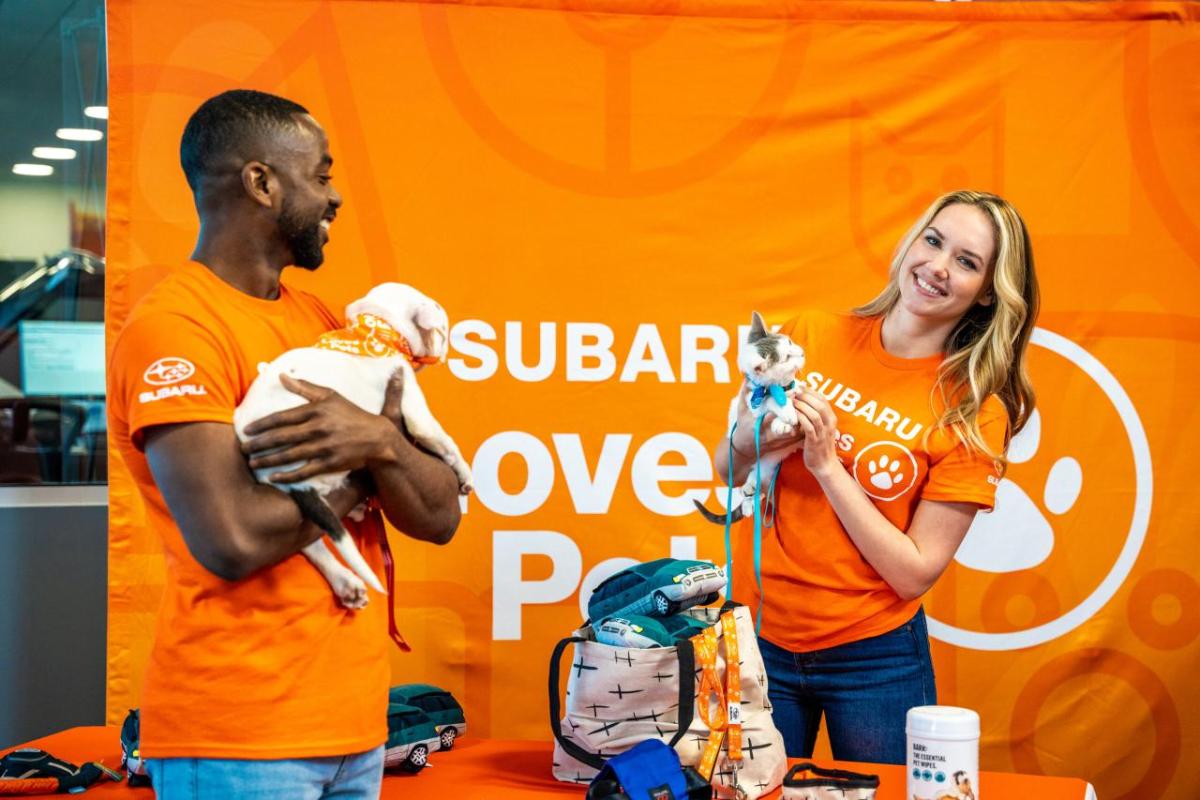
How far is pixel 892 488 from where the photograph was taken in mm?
2164

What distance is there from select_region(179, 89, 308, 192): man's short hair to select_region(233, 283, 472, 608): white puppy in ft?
0.79

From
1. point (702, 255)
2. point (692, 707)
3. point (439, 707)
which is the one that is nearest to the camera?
point (692, 707)

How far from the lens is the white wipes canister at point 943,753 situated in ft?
5.52

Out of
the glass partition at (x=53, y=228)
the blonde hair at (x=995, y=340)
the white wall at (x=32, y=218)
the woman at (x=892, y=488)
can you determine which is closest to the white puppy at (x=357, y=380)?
the woman at (x=892, y=488)

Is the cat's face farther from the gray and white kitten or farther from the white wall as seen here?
Answer: the white wall

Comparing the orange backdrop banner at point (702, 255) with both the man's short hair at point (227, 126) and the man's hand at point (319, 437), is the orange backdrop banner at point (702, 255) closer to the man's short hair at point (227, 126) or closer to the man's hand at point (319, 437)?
the man's short hair at point (227, 126)

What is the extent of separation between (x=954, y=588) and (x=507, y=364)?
4.57ft

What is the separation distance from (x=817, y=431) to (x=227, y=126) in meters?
1.14

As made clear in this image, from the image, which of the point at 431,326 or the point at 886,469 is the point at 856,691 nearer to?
the point at 886,469

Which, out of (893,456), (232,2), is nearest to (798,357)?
(893,456)

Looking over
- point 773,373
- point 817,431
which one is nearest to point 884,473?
point 817,431

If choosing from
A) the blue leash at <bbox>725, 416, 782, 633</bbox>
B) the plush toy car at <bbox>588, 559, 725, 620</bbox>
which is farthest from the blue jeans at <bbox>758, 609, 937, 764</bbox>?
the plush toy car at <bbox>588, 559, 725, 620</bbox>

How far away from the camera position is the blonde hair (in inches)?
84.6

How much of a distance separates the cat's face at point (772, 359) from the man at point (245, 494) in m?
0.79
